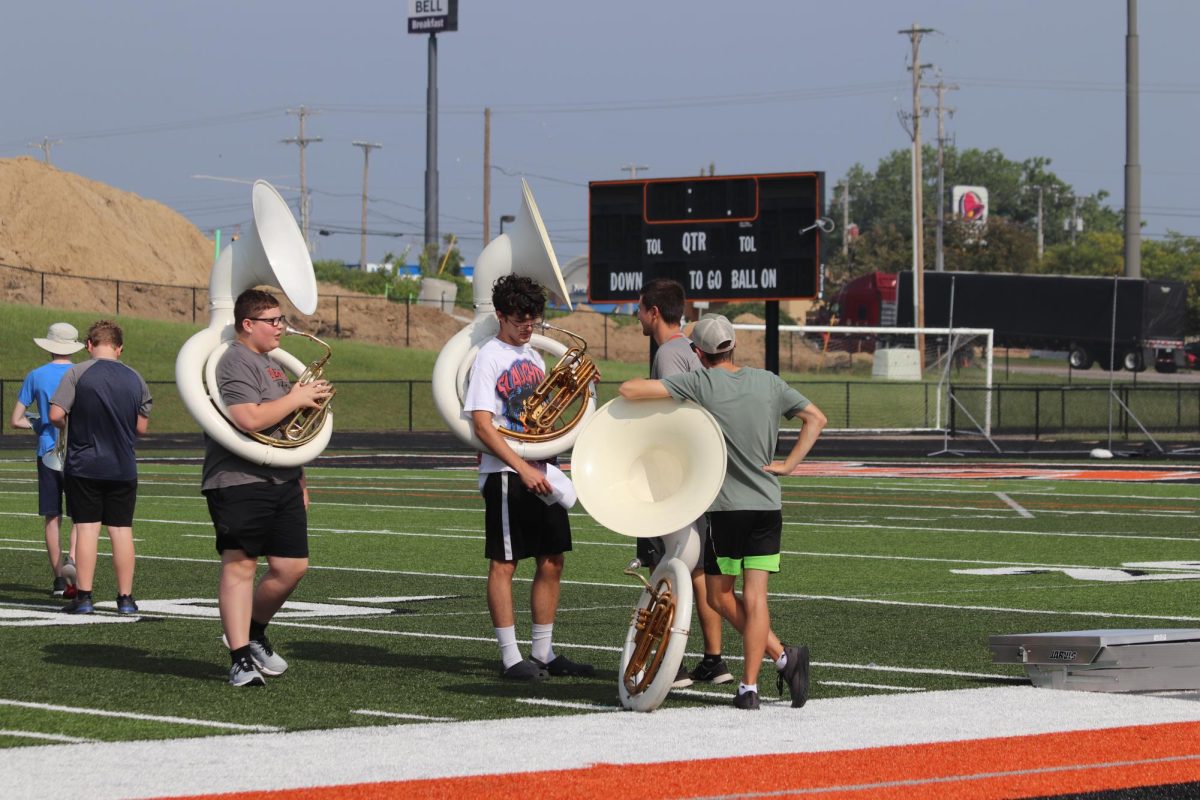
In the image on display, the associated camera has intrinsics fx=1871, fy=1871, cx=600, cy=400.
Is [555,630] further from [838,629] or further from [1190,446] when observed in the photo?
[1190,446]

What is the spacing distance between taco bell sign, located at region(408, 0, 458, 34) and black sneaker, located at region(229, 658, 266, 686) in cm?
7823

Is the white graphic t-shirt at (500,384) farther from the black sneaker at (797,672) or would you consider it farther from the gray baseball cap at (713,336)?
the black sneaker at (797,672)

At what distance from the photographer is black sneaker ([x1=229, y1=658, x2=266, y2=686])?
27.8 ft

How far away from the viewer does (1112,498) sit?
888 inches

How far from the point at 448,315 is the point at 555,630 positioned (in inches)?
2552

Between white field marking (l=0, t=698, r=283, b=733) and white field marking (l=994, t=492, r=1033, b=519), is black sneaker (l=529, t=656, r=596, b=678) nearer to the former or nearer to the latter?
white field marking (l=0, t=698, r=283, b=733)

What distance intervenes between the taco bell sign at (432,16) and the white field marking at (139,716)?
7870 centimetres

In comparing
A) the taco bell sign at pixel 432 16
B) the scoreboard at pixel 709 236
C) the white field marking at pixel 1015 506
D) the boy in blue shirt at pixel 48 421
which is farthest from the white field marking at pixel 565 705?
the taco bell sign at pixel 432 16

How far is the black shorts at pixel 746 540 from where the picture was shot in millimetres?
7965

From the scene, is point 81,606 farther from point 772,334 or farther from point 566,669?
point 772,334

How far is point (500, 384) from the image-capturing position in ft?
28.6

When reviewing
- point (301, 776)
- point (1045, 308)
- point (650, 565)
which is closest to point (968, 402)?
point (1045, 308)

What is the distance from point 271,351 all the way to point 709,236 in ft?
65.7

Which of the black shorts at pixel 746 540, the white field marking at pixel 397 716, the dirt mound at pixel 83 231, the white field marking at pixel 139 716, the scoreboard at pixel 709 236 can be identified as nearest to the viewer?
the white field marking at pixel 139 716
